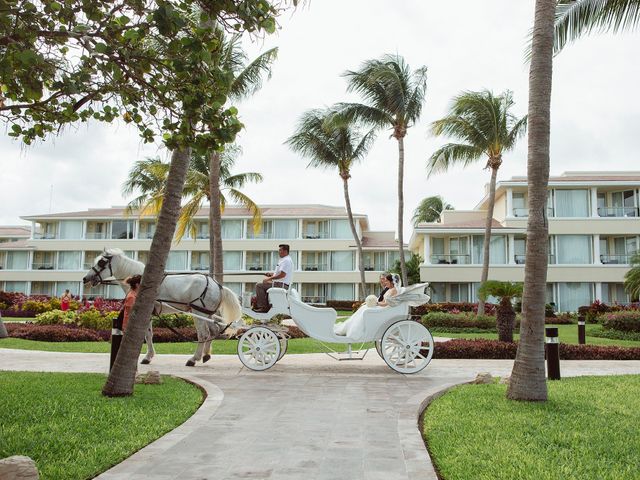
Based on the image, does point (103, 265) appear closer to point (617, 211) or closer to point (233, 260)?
point (617, 211)

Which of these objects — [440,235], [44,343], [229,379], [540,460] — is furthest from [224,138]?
[440,235]

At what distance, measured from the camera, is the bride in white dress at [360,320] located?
1044cm

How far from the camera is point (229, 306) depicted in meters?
11.6

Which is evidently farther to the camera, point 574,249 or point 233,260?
point 233,260

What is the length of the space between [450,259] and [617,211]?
1202 cm

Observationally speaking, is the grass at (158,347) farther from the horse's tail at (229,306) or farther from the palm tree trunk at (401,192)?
the palm tree trunk at (401,192)

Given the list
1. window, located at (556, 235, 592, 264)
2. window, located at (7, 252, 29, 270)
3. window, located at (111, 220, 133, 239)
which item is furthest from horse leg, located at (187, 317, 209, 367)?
window, located at (7, 252, 29, 270)

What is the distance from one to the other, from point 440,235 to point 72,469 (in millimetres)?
38328

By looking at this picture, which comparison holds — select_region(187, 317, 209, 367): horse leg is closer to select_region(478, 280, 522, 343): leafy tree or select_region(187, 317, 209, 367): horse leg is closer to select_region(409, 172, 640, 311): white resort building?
select_region(478, 280, 522, 343): leafy tree

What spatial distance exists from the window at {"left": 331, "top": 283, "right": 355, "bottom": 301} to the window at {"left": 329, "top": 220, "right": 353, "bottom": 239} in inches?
174

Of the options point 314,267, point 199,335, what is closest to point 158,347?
point 199,335

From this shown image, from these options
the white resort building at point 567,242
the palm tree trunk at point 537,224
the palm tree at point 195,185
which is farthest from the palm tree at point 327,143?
the palm tree trunk at point 537,224

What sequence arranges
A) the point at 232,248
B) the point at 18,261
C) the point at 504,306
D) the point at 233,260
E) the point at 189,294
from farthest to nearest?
the point at 18,261 → the point at 233,260 → the point at 232,248 → the point at 504,306 → the point at 189,294

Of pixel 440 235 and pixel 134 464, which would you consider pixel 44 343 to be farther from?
pixel 440 235
